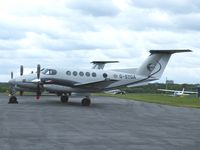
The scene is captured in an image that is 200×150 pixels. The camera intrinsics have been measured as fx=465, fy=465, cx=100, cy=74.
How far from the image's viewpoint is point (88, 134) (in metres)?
15.9

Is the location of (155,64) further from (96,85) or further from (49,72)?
(49,72)

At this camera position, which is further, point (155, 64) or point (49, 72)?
point (155, 64)

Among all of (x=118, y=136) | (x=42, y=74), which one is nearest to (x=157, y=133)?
(x=118, y=136)

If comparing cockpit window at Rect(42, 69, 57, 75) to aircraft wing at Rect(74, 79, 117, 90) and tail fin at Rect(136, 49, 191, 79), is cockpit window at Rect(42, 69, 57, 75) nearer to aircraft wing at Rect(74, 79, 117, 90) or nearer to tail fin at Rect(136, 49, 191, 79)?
aircraft wing at Rect(74, 79, 117, 90)

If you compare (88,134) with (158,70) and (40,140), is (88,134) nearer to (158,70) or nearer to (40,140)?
(40,140)

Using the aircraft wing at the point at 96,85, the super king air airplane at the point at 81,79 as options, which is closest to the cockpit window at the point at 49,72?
the super king air airplane at the point at 81,79

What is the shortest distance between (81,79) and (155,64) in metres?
7.37

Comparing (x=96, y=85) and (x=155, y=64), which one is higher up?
(x=155, y=64)

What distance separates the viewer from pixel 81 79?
36906 millimetres

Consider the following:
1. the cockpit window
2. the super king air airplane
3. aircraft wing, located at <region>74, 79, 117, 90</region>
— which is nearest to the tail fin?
the super king air airplane

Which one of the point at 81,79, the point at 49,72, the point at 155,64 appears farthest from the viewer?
the point at 155,64

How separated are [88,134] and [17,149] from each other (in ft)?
14.1

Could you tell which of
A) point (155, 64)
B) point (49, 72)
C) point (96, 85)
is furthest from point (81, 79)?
point (155, 64)

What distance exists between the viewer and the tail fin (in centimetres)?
4050
